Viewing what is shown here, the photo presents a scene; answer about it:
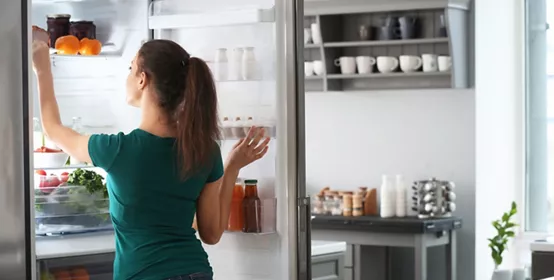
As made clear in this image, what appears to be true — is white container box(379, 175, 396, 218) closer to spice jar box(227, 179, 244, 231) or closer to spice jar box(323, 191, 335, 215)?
spice jar box(323, 191, 335, 215)

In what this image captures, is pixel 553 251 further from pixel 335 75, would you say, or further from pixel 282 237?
pixel 335 75

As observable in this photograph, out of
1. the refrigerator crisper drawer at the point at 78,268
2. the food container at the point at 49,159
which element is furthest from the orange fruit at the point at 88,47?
the refrigerator crisper drawer at the point at 78,268

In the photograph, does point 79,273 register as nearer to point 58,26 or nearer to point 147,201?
point 147,201

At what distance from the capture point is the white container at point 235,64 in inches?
118

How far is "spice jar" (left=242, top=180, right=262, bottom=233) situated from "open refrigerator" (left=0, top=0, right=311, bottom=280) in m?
0.02

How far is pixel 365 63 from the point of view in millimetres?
5852

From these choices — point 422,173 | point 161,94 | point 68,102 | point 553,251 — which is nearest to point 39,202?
point 68,102

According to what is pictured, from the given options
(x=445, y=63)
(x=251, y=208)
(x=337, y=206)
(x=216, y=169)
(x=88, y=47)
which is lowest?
(x=337, y=206)

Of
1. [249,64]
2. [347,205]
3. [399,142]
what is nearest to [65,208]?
[249,64]

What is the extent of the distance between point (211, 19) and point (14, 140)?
2.98ft

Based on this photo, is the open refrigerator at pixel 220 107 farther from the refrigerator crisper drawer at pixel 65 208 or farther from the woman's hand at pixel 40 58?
the woman's hand at pixel 40 58

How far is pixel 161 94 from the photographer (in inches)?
104

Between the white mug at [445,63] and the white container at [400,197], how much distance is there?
70cm

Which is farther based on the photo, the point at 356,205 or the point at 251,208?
the point at 356,205
